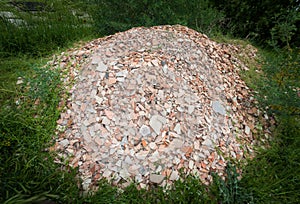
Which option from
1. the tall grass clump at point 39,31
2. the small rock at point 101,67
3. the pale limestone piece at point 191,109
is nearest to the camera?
the pale limestone piece at point 191,109

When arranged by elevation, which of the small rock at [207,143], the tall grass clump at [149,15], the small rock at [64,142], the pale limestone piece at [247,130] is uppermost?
the tall grass clump at [149,15]

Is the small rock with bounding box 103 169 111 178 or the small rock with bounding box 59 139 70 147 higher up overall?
the small rock with bounding box 59 139 70 147

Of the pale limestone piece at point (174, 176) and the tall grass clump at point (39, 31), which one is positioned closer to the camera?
the pale limestone piece at point (174, 176)

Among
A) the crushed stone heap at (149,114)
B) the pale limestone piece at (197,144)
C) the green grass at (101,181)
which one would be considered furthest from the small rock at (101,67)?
the pale limestone piece at (197,144)

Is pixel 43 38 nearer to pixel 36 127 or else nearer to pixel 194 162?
pixel 36 127

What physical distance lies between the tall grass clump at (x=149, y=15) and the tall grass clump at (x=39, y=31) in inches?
15.0

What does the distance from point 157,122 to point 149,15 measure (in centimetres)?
206

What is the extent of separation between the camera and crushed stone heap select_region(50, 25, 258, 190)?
1855mm

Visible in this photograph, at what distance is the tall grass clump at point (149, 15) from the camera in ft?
10.7

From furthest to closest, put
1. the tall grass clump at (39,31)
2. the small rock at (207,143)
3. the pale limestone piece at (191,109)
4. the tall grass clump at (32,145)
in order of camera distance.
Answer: the tall grass clump at (39,31) < the pale limestone piece at (191,109) < the small rock at (207,143) < the tall grass clump at (32,145)

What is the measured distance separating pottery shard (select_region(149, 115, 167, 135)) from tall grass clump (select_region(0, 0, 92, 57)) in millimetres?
1924

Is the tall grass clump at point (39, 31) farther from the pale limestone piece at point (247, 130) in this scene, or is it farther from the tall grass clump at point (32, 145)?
the pale limestone piece at point (247, 130)

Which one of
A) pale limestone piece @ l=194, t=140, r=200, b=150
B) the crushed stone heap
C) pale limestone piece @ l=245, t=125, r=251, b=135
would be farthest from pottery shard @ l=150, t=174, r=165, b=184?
pale limestone piece @ l=245, t=125, r=251, b=135

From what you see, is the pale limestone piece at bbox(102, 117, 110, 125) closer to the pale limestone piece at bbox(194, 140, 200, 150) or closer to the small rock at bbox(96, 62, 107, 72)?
the small rock at bbox(96, 62, 107, 72)
